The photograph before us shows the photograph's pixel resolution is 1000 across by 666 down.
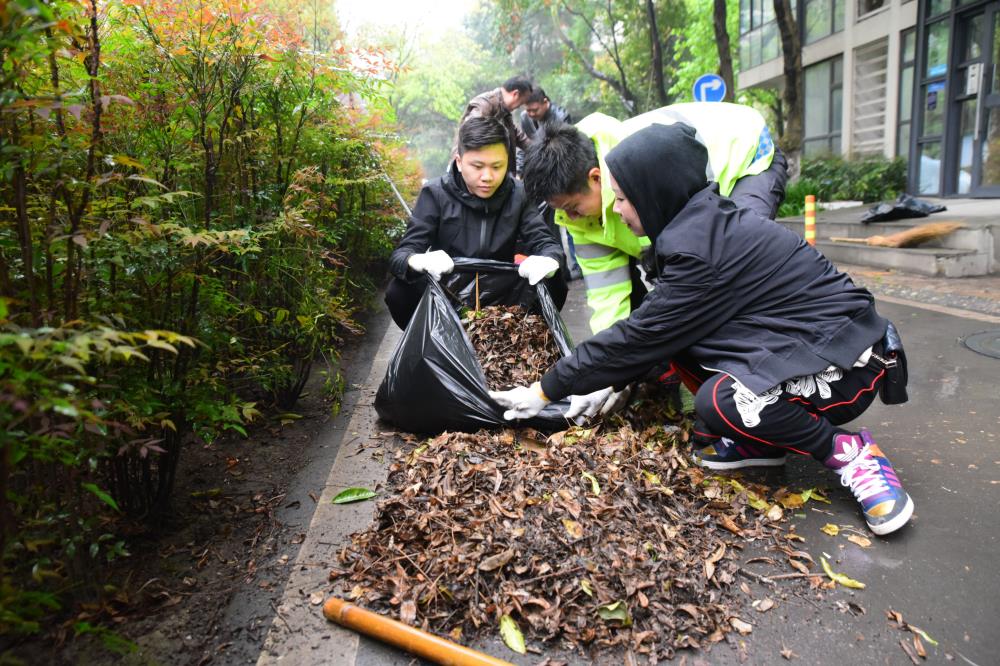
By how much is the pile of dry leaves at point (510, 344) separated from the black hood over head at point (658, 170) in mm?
898

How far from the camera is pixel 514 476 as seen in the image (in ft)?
7.55

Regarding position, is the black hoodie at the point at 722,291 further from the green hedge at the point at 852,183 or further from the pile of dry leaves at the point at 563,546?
the green hedge at the point at 852,183

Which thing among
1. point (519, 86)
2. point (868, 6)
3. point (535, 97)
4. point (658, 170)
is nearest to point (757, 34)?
point (868, 6)

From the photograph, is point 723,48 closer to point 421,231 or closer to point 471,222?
point 471,222

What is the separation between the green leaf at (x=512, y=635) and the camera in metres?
1.74

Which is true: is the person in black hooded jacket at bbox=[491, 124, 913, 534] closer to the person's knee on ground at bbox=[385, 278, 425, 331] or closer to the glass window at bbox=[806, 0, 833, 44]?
the person's knee on ground at bbox=[385, 278, 425, 331]

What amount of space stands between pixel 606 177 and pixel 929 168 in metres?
11.2

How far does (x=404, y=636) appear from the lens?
1.71 m

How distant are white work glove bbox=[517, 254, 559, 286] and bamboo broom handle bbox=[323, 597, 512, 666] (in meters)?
1.73

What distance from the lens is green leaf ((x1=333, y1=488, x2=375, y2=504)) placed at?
2492 millimetres

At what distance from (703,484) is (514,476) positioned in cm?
68

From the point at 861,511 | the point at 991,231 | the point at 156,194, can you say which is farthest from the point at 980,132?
the point at 156,194

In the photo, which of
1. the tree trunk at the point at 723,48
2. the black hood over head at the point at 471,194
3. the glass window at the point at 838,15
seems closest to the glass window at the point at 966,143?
the tree trunk at the point at 723,48

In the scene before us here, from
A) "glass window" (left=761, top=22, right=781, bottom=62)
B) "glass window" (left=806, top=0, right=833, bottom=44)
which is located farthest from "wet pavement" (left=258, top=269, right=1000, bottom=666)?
"glass window" (left=761, top=22, right=781, bottom=62)
